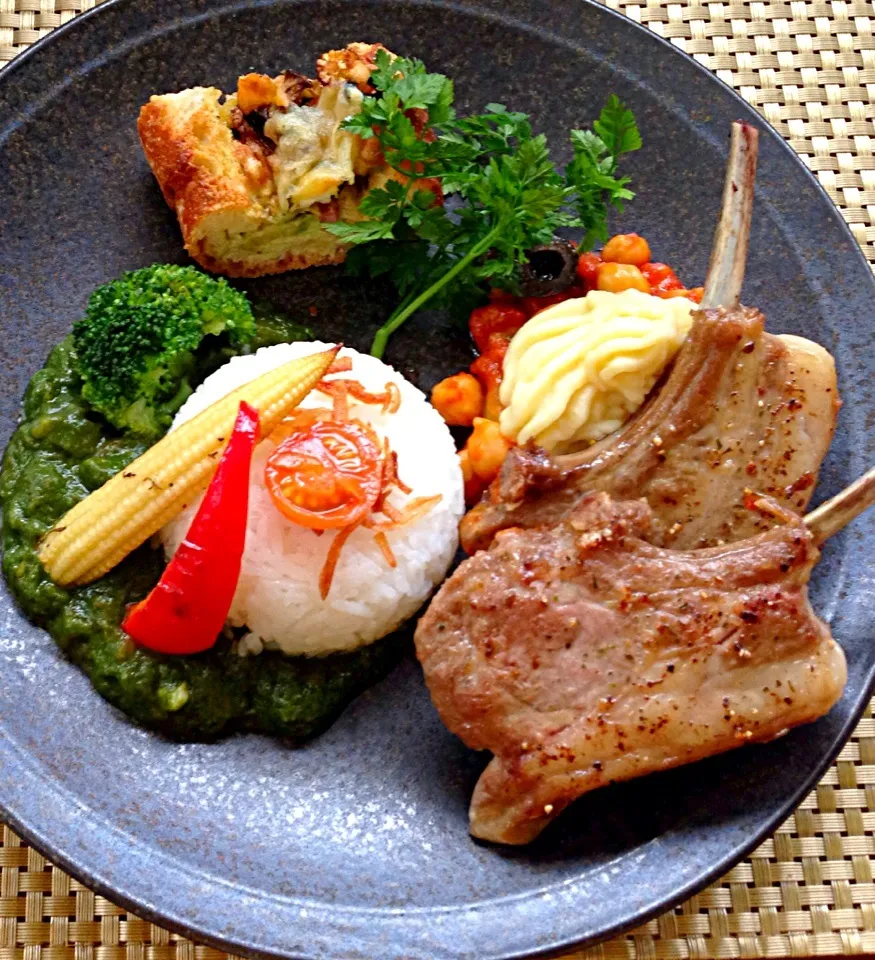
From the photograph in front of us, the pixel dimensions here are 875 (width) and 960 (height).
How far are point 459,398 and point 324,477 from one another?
84 centimetres

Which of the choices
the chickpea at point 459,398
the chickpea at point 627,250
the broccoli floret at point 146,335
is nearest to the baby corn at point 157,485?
the broccoli floret at point 146,335

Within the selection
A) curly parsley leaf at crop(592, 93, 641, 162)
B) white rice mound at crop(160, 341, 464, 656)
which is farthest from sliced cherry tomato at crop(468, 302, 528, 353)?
curly parsley leaf at crop(592, 93, 641, 162)

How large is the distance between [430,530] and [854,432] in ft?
5.78

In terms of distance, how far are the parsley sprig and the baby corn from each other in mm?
687

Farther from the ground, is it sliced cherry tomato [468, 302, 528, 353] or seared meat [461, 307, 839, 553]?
sliced cherry tomato [468, 302, 528, 353]

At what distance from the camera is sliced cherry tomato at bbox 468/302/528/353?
430cm

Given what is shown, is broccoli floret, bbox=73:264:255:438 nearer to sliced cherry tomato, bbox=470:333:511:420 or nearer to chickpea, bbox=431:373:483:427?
chickpea, bbox=431:373:483:427

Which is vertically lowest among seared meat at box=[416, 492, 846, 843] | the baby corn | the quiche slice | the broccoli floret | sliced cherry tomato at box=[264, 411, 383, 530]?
seared meat at box=[416, 492, 846, 843]

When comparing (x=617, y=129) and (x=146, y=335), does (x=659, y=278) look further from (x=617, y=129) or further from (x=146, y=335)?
(x=146, y=335)

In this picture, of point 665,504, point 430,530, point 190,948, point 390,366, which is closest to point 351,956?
point 190,948

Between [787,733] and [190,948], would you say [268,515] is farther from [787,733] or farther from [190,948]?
[787,733]

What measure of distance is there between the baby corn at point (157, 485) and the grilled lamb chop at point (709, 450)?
83cm

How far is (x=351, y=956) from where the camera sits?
10.9 ft

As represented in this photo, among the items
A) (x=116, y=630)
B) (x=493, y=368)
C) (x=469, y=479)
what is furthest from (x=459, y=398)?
(x=116, y=630)
